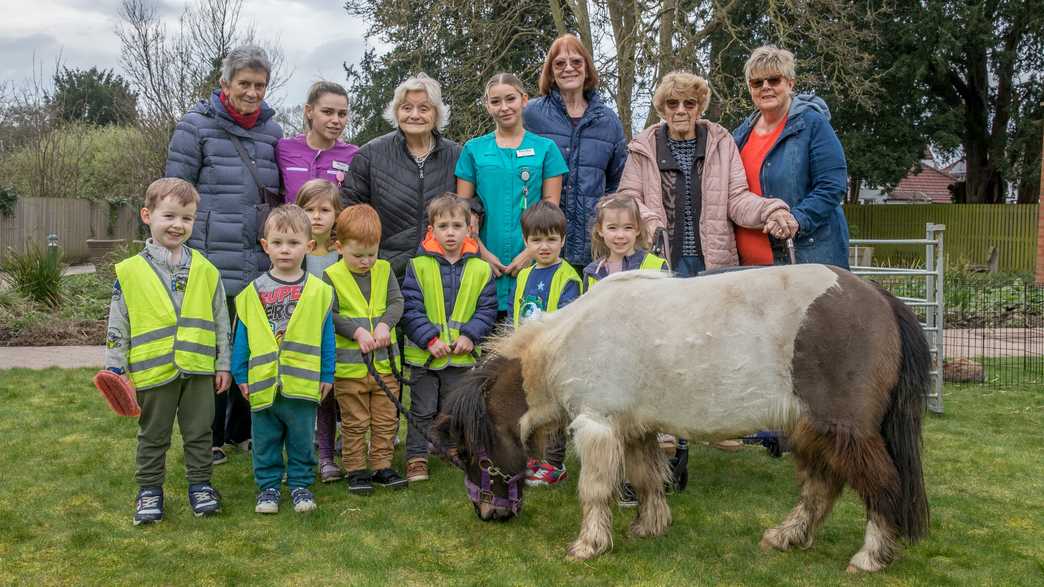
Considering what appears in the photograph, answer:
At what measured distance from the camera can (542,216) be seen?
15.3 ft

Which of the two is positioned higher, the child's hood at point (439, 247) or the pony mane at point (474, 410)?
the child's hood at point (439, 247)

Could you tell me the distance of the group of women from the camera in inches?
188

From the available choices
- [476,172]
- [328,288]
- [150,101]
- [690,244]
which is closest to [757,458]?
[690,244]

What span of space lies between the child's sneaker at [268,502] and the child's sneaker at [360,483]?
463 millimetres

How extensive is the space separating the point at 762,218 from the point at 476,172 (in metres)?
1.74

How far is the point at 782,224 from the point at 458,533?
2361 mm

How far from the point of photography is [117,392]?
4.06 meters

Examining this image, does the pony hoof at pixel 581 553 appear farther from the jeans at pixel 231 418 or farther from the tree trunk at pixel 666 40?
the tree trunk at pixel 666 40

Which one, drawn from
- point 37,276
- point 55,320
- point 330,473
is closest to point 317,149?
point 330,473

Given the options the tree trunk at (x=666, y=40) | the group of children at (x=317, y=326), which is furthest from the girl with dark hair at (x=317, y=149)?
the tree trunk at (x=666, y=40)

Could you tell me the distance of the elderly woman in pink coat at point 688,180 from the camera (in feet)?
15.9

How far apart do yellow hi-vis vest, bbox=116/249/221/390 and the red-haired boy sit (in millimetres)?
790

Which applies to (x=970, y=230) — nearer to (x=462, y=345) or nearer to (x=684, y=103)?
(x=684, y=103)

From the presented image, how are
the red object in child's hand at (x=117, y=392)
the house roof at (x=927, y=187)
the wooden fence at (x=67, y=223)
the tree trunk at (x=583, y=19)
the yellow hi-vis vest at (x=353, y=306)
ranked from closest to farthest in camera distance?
1. the red object in child's hand at (x=117, y=392)
2. the yellow hi-vis vest at (x=353, y=306)
3. the tree trunk at (x=583, y=19)
4. the wooden fence at (x=67, y=223)
5. the house roof at (x=927, y=187)
